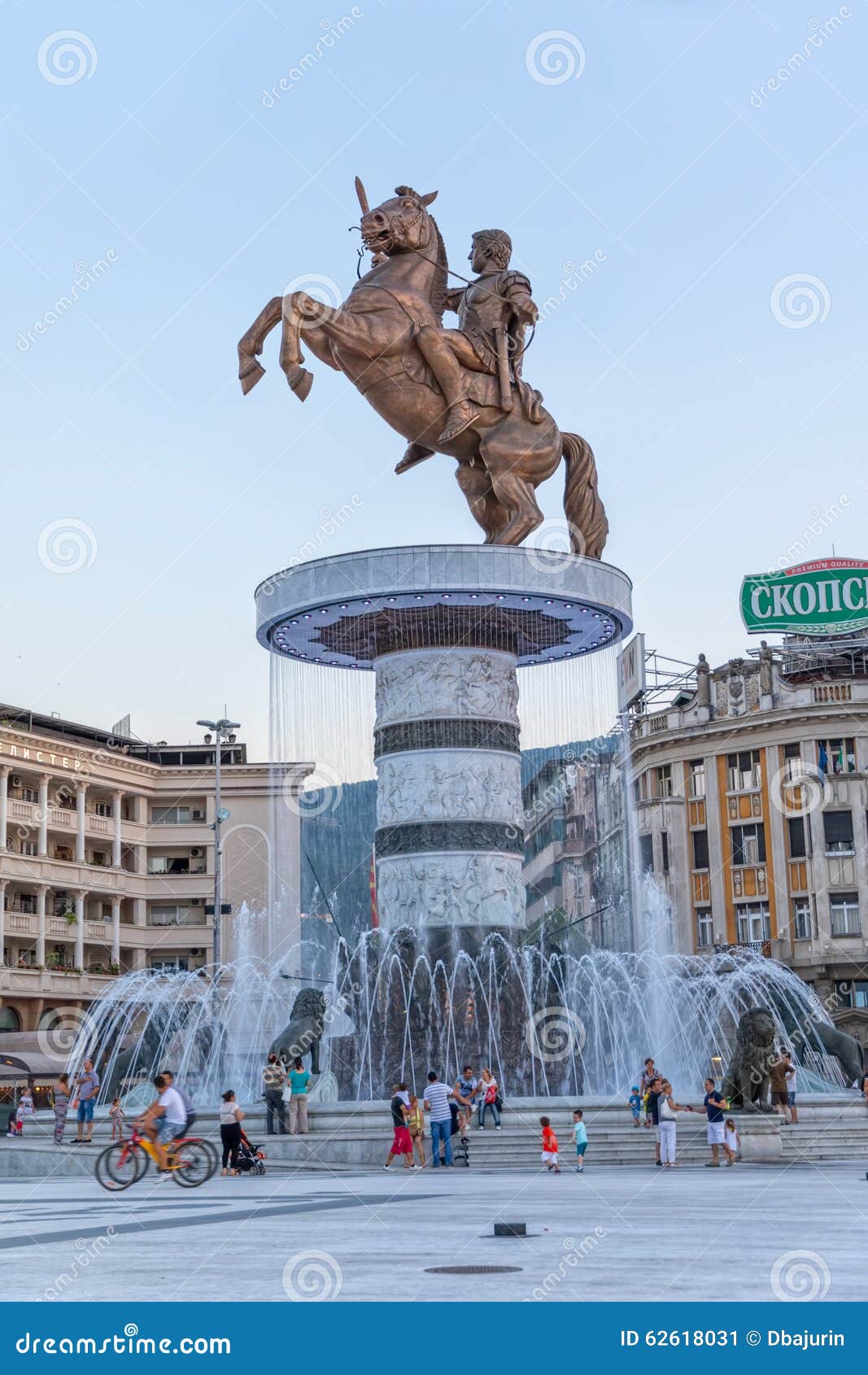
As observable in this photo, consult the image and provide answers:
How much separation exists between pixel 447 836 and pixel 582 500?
22.3 ft

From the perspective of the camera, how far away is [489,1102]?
73.8ft

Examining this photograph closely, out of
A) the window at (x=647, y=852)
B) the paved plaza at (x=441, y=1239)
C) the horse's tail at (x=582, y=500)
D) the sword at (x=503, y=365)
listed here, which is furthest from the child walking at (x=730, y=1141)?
the window at (x=647, y=852)

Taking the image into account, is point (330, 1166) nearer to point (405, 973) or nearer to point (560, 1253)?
point (405, 973)

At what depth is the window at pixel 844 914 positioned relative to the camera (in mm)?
63406

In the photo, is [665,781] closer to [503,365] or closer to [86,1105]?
[503,365]

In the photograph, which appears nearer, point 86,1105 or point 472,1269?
point 472,1269

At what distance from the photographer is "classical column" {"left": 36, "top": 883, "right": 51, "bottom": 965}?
65.1 meters

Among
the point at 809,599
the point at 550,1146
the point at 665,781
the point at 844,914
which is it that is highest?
the point at 809,599

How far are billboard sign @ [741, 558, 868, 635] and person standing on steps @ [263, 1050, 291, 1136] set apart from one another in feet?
157

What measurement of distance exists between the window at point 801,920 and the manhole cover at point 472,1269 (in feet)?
186

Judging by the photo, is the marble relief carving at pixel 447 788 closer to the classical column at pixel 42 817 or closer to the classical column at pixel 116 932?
the classical column at pixel 42 817

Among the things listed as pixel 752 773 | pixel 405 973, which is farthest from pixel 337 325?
pixel 752 773

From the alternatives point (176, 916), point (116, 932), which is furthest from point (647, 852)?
point (116, 932)

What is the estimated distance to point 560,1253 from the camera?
1009 centimetres
